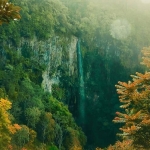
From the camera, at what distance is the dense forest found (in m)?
39.7

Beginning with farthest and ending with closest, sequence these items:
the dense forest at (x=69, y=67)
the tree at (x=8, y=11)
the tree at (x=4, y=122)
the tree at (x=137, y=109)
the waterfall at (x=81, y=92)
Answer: the waterfall at (x=81, y=92)
the dense forest at (x=69, y=67)
the tree at (x=4, y=122)
the tree at (x=137, y=109)
the tree at (x=8, y=11)

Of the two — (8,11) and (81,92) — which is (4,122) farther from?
(81,92)

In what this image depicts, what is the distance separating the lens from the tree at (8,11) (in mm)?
3783

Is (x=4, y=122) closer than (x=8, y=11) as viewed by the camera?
No

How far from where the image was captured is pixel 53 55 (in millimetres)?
54656

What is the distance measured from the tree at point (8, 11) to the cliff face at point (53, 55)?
46359 millimetres

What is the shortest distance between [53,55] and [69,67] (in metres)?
4.17

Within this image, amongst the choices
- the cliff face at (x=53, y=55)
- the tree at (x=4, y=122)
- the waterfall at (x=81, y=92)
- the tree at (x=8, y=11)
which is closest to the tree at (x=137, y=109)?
the tree at (x=8, y=11)

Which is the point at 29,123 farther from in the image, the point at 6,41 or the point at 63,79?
the point at 63,79

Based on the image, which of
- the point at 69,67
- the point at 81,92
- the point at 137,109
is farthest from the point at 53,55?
the point at 137,109

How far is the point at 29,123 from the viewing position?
38.8m

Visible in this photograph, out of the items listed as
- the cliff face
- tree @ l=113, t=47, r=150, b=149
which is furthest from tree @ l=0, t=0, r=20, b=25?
the cliff face

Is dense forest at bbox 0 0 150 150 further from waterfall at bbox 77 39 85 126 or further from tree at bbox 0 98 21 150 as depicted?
tree at bbox 0 98 21 150

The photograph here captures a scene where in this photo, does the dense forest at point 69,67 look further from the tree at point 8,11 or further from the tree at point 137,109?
the tree at point 8,11
